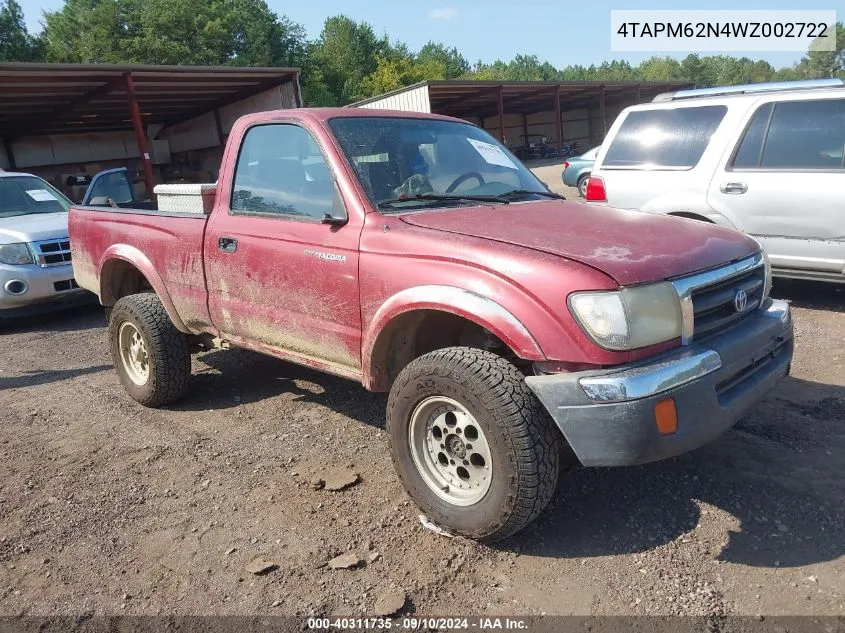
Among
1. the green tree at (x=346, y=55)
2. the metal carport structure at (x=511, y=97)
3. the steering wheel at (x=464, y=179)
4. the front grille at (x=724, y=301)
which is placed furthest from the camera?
the green tree at (x=346, y=55)

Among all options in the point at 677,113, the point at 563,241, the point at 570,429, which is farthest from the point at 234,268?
the point at 677,113

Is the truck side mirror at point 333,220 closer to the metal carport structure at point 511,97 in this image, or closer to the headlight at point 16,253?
the headlight at point 16,253

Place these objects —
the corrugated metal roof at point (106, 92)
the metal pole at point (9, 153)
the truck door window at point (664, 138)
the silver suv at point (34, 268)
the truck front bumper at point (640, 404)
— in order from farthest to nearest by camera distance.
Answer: the metal pole at point (9, 153)
the corrugated metal roof at point (106, 92)
the silver suv at point (34, 268)
the truck door window at point (664, 138)
the truck front bumper at point (640, 404)

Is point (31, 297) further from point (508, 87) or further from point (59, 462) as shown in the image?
point (508, 87)

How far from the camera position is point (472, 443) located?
9.24 ft

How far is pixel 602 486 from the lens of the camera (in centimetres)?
326

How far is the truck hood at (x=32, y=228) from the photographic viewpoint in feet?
25.0

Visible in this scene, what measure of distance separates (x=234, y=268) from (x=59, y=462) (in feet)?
5.30

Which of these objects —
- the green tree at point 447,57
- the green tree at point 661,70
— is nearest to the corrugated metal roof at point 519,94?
the green tree at point 447,57

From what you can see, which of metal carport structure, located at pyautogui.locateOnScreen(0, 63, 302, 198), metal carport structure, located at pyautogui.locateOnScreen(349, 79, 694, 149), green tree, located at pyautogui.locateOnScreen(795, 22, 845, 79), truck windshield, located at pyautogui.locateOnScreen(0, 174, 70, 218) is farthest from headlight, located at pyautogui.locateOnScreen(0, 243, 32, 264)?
green tree, located at pyautogui.locateOnScreen(795, 22, 845, 79)

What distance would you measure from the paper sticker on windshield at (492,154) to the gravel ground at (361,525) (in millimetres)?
1788

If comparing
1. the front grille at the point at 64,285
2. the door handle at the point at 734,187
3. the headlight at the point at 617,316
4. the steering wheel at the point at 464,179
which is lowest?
the front grille at the point at 64,285

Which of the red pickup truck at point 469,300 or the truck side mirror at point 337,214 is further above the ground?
the truck side mirror at point 337,214

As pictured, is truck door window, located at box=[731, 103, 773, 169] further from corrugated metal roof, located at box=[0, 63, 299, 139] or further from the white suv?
corrugated metal roof, located at box=[0, 63, 299, 139]
